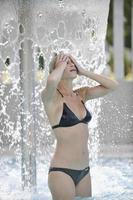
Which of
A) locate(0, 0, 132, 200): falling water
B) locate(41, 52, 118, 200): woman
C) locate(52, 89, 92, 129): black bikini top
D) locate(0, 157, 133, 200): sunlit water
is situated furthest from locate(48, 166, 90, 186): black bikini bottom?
locate(0, 0, 132, 200): falling water

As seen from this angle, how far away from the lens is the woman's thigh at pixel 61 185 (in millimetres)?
4227

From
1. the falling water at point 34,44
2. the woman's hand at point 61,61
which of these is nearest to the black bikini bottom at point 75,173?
the woman's hand at point 61,61

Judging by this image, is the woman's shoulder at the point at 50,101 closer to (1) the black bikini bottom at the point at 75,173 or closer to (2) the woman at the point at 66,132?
(2) the woman at the point at 66,132

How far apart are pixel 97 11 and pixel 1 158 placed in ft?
9.70

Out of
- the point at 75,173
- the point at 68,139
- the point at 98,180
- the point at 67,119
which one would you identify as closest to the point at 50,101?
the point at 67,119

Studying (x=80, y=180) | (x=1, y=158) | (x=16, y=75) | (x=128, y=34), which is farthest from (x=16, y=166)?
(x=128, y=34)

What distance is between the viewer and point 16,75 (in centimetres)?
695

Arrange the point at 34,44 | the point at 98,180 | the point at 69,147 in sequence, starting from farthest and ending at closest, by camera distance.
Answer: the point at 98,180, the point at 34,44, the point at 69,147

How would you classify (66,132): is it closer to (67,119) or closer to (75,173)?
(67,119)

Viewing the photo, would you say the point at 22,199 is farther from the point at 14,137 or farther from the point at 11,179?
the point at 14,137

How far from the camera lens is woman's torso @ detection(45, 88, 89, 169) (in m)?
4.31

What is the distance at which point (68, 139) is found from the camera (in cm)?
433

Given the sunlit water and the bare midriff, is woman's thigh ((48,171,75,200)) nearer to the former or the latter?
the bare midriff

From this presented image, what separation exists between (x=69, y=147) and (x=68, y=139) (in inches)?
2.3
